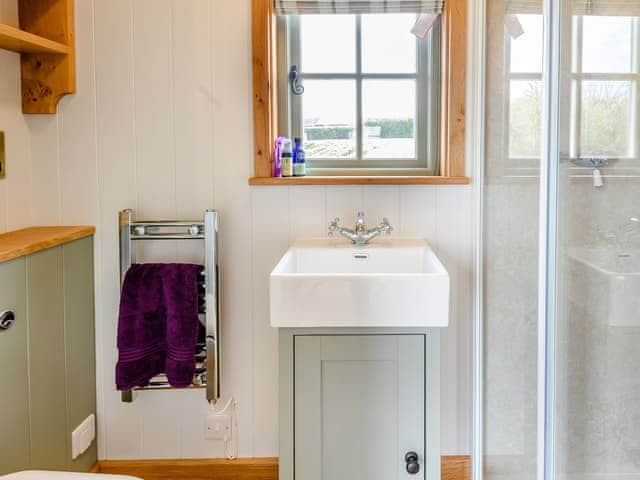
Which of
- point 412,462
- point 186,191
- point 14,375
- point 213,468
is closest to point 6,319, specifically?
point 14,375

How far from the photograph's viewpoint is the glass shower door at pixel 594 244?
1205 millimetres

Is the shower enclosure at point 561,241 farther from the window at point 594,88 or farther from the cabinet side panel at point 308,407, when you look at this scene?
the cabinet side panel at point 308,407

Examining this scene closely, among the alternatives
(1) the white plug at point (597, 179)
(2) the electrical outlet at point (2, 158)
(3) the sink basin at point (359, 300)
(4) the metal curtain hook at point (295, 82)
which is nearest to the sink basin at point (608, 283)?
(1) the white plug at point (597, 179)

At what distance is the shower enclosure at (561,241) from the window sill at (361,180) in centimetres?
16

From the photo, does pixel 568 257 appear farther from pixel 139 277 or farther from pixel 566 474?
pixel 139 277

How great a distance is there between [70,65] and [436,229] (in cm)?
135

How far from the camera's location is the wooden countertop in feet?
5.87

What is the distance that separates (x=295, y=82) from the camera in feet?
8.32

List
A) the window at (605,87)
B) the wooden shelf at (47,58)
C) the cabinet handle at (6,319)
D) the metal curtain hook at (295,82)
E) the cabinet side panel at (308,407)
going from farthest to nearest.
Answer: the metal curtain hook at (295,82), the wooden shelf at (47,58), the cabinet side panel at (308,407), the cabinet handle at (6,319), the window at (605,87)

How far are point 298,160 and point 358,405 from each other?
3.02ft

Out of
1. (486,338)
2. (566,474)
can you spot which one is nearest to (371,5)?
(486,338)

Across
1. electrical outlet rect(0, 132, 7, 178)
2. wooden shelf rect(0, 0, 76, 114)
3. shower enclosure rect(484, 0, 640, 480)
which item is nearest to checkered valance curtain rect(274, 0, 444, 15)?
shower enclosure rect(484, 0, 640, 480)

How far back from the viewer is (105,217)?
2381mm

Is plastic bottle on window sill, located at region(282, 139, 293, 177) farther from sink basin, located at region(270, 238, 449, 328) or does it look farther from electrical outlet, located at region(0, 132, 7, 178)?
electrical outlet, located at region(0, 132, 7, 178)
